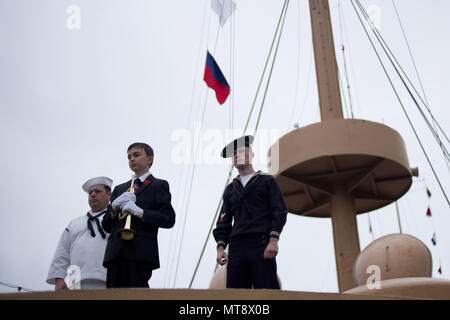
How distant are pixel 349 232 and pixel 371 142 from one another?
160 cm

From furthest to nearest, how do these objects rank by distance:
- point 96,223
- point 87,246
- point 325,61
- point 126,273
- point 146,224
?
point 325,61, point 96,223, point 87,246, point 146,224, point 126,273

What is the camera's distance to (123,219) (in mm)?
3609

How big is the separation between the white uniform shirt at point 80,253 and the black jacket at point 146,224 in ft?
0.93

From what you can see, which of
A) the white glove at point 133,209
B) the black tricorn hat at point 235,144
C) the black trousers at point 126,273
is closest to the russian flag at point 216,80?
the black tricorn hat at point 235,144

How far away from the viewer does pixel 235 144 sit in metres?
4.13

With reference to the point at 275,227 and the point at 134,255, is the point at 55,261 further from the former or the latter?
the point at 275,227

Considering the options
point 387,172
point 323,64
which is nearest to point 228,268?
point 387,172

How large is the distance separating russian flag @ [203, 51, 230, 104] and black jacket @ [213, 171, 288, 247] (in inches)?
172

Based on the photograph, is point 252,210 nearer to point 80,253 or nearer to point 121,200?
point 121,200

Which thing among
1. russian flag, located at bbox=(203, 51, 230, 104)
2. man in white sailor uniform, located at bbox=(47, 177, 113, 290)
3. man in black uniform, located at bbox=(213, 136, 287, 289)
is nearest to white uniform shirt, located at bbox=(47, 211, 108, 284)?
man in white sailor uniform, located at bbox=(47, 177, 113, 290)

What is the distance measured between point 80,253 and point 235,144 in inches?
57.7

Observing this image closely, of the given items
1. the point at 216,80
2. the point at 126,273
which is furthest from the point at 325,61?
the point at 126,273

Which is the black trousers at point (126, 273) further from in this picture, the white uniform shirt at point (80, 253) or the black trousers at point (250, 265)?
the black trousers at point (250, 265)

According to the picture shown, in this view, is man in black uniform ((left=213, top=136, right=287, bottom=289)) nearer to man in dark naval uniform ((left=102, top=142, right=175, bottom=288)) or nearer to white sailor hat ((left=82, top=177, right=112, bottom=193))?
man in dark naval uniform ((left=102, top=142, right=175, bottom=288))
